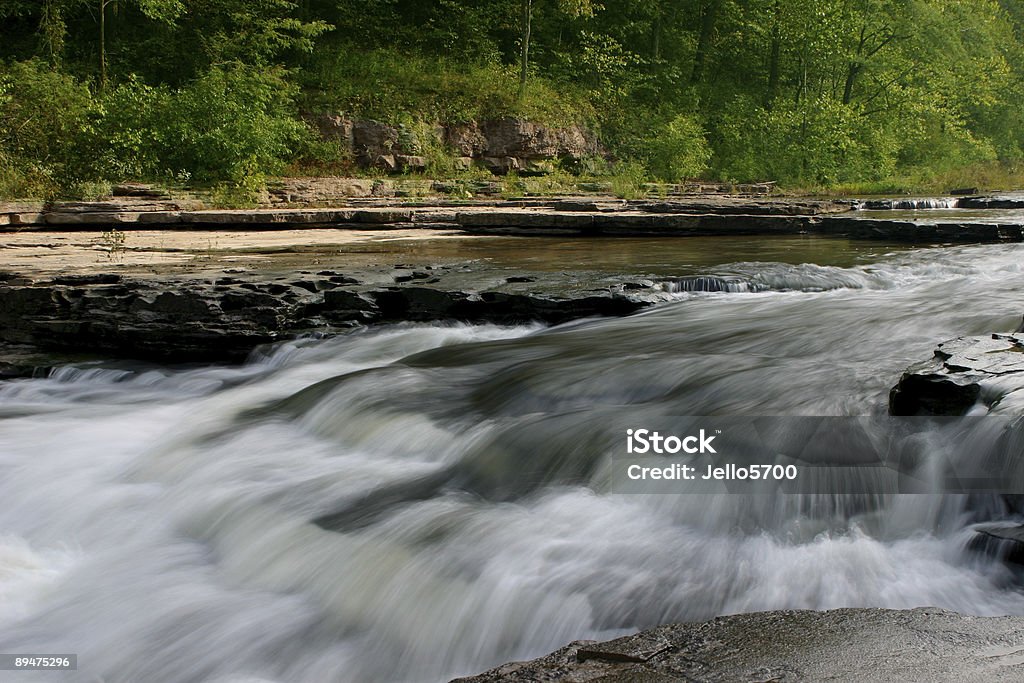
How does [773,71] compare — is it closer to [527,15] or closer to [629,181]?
[527,15]

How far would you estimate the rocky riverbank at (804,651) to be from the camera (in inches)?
80.1

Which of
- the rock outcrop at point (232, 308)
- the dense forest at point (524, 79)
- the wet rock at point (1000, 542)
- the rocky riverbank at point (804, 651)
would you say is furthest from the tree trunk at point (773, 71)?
the rocky riverbank at point (804, 651)

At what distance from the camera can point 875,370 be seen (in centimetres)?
454

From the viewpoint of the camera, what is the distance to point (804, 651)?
86.3 inches

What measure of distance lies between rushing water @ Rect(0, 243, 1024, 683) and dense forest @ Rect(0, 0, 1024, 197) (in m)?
10.3

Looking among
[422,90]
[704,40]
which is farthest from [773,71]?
[422,90]

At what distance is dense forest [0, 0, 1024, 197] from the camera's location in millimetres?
15508

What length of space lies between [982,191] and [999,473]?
20780 mm

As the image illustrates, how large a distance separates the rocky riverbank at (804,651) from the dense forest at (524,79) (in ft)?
44.5

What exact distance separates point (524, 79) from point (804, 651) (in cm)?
2381

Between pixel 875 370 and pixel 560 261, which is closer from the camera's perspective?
pixel 875 370

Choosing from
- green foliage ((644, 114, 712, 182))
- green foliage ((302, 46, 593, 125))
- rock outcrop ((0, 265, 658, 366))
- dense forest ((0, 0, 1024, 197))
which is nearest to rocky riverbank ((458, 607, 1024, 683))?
rock outcrop ((0, 265, 658, 366))

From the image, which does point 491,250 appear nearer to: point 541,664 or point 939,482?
point 939,482

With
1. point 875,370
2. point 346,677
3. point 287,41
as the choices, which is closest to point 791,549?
point 346,677
